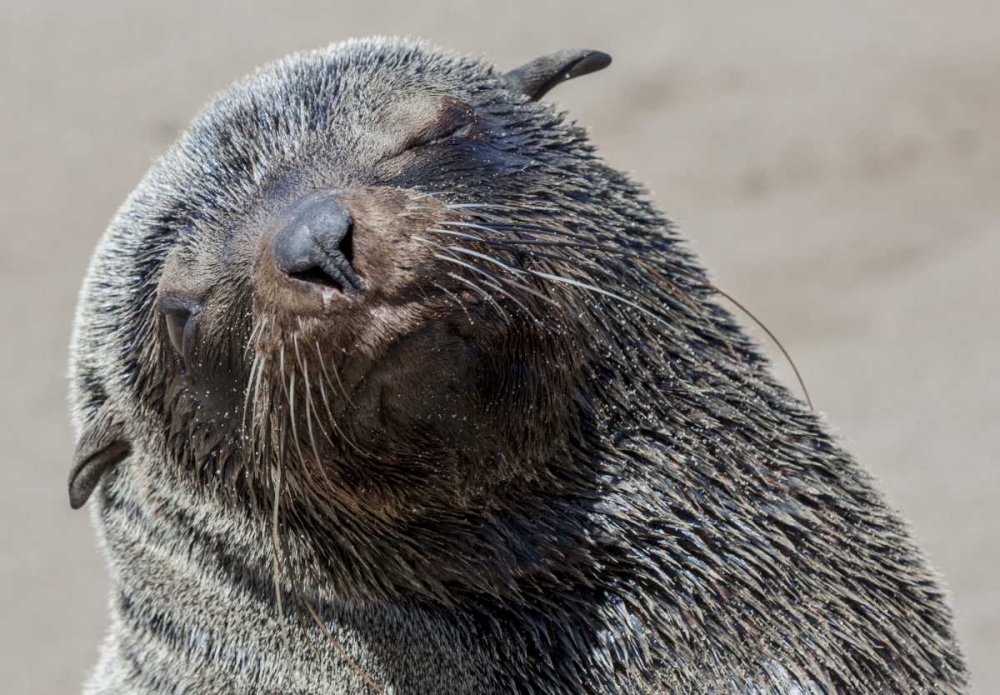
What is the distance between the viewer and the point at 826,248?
945cm

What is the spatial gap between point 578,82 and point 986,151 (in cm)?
378

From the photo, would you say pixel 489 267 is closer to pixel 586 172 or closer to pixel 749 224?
pixel 586 172

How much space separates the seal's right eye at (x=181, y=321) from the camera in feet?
10.3

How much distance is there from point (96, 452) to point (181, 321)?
64 cm

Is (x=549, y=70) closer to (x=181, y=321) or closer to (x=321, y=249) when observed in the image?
(x=181, y=321)

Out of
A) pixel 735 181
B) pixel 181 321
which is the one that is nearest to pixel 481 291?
pixel 181 321

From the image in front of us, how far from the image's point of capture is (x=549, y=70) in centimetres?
385

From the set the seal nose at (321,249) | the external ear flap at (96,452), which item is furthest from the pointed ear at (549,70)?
the external ear flap at (96,452)

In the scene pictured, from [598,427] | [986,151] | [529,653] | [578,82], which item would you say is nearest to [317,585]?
[529,653]

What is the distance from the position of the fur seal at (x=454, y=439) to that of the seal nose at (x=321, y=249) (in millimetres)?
12

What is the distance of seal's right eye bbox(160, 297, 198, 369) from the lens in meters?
3.13

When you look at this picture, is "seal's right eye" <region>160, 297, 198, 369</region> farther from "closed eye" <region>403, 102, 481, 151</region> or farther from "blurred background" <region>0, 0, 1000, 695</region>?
"blurred background" <region>0, 0, 1000, 695</region>

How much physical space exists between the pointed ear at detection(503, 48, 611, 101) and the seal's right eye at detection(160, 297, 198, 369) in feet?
3.68

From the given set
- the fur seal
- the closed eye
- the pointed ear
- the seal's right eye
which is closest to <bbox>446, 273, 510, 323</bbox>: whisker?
the fur seal
